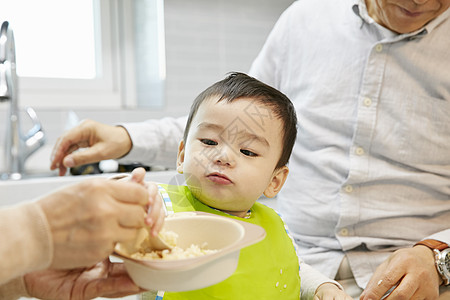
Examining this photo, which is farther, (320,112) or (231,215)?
(320,112)

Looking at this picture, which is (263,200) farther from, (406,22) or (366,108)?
(406,22)

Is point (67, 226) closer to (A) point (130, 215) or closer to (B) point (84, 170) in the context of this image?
(A) point (130, 215)

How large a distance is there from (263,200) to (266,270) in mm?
387

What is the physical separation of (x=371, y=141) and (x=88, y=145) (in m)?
0.72

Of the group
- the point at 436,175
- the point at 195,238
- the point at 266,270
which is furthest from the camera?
the point at 436,175

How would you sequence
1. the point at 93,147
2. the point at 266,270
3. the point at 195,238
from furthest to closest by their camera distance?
the point at 93,147 → the point at 266,270 → the point at 195,238

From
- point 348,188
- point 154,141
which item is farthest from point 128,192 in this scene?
point 348,188

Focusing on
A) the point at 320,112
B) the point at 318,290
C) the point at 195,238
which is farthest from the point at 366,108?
the point at 195,238

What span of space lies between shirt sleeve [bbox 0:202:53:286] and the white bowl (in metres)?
0.10

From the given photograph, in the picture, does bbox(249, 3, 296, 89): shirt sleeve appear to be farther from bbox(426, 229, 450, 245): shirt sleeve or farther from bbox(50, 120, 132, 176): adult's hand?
bbox(426, 229, 450, 245): shirt sleeve

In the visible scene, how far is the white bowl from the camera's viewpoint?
54 centimetres

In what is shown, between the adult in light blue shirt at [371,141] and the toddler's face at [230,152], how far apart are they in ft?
1.20

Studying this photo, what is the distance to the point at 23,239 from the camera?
0.48m

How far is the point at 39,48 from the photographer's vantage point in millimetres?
2141
